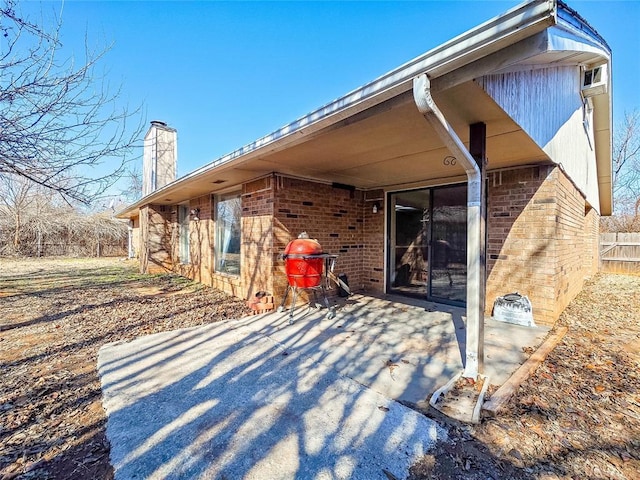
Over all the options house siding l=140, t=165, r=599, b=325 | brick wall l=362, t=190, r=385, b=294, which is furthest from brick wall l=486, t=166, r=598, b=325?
brick wall l=362, t=190, r=385, b=294

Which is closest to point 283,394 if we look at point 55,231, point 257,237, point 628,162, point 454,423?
point 454,423

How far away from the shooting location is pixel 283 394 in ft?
7.89

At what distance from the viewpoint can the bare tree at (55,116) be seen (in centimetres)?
269

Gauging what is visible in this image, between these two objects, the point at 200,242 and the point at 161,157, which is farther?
the point at 161,157

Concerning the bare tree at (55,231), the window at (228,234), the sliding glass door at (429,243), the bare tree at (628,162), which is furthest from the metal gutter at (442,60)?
the bare tree at (628,162)

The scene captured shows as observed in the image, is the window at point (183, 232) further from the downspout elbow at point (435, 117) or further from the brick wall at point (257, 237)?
the downspout elbow at point (435, 117)

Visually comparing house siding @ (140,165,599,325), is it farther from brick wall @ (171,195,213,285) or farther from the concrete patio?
the concrete patio

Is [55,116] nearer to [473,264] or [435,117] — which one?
[435,117]

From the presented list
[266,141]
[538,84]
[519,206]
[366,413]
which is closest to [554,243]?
[519,206]

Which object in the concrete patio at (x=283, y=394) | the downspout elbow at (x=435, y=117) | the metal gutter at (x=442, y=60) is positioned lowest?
the concrete patio at (x=283, y=394)

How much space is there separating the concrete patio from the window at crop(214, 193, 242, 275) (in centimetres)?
241

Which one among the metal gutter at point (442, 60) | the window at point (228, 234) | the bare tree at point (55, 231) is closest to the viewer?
the metal gutter at point (442, 60)

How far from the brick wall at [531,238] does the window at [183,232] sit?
25.6 ft

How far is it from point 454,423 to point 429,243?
3.84m
